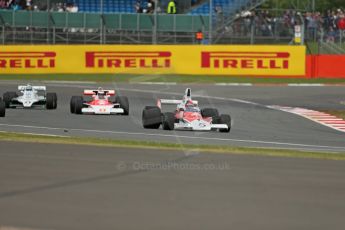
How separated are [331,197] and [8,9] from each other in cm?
2978

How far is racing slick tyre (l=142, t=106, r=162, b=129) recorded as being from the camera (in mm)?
16812

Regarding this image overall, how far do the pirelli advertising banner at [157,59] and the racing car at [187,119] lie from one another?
15777 mm

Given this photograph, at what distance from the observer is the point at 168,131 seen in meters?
16.3

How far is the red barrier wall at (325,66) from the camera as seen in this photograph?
1302 inches

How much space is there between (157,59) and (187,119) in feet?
54.5

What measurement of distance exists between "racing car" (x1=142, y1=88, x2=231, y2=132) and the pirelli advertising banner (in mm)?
15777

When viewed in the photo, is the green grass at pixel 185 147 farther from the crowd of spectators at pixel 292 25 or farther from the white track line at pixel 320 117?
the crowd of spectators at pixel 292 25

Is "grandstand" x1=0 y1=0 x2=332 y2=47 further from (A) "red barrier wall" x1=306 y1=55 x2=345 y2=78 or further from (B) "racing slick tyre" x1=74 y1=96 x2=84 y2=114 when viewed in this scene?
(B) "racing slick tyre" x1=74 y1=96 x2=84 y2=114

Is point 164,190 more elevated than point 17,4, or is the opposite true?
point 17,4

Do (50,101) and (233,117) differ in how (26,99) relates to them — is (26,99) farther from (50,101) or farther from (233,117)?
(233,117)

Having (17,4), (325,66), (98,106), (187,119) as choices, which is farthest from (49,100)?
(17,4)

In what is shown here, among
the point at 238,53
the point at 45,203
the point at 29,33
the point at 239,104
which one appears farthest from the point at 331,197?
the point at 29,33

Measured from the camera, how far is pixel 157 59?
108ft

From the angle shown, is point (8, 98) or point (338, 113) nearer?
point (8, 98)
